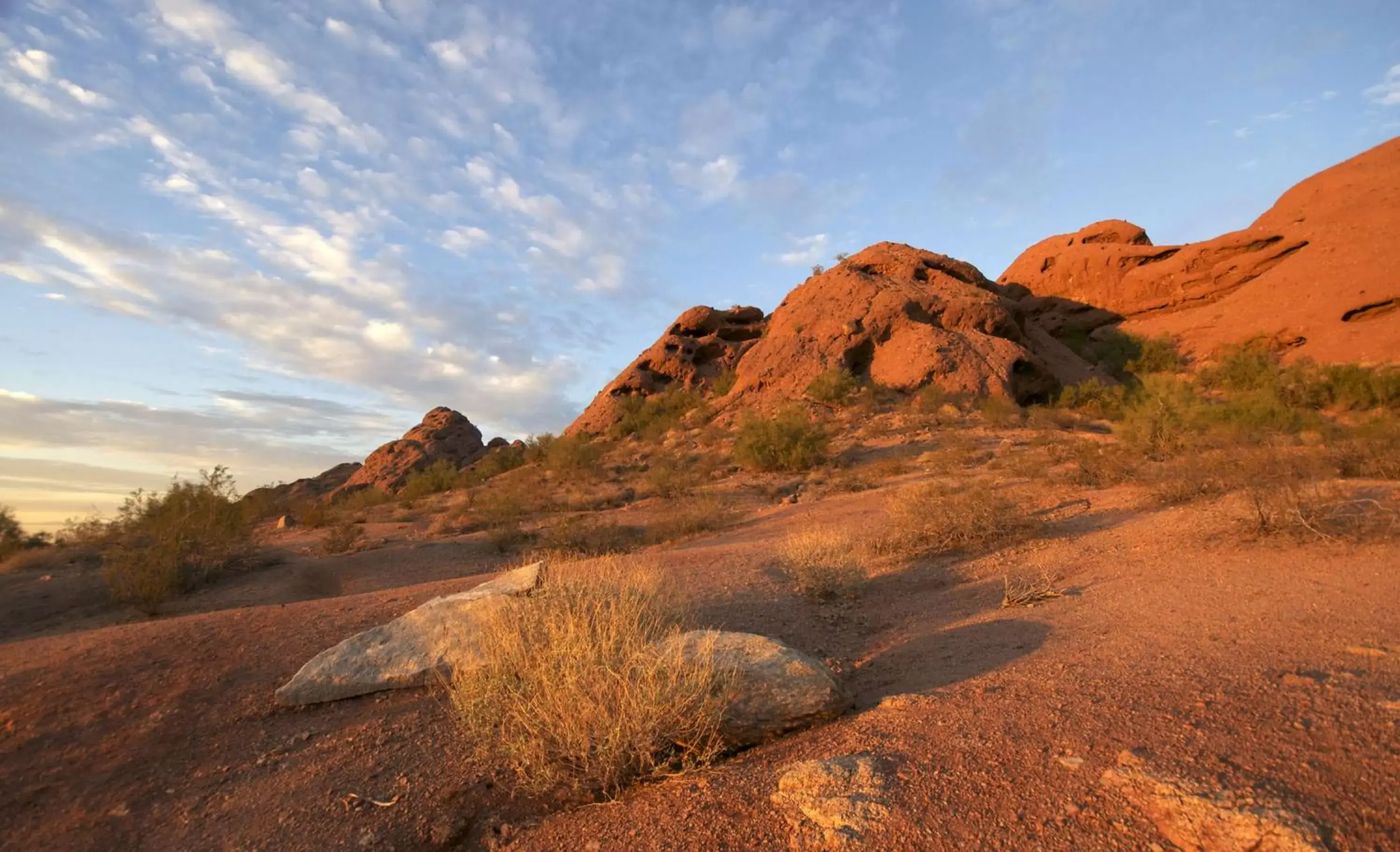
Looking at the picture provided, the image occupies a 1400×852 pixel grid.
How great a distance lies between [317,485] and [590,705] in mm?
36590

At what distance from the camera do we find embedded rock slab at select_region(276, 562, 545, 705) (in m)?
4.70

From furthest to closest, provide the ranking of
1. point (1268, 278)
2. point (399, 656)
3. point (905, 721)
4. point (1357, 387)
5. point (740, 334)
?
point (740, 334) → point (1268, 278) → point (1357, 387) → point (399, 656) → point (905, 721)

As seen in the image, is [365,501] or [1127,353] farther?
[1127,353]

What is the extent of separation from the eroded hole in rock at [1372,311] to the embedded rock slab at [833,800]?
33326 mm

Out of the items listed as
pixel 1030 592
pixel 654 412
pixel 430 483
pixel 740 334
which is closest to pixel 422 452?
pixel 430 483

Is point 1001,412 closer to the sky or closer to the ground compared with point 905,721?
closer to the sky

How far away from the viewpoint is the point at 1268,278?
30250 millimetres

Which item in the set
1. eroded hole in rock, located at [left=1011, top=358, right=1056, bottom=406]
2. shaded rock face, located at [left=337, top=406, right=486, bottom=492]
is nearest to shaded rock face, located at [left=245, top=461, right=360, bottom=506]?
shaded rock face, located at [left=337, top=406, right=486, bottom=492]

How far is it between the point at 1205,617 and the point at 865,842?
3483 millimetres

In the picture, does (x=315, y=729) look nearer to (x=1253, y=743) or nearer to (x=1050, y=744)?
(x=1050, y=744)

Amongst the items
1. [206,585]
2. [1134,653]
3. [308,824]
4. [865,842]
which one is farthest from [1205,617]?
[206,585]

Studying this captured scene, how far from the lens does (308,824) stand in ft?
10.8

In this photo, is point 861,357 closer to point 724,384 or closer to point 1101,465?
point 724,384

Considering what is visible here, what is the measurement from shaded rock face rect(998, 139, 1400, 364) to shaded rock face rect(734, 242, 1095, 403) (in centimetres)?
749
